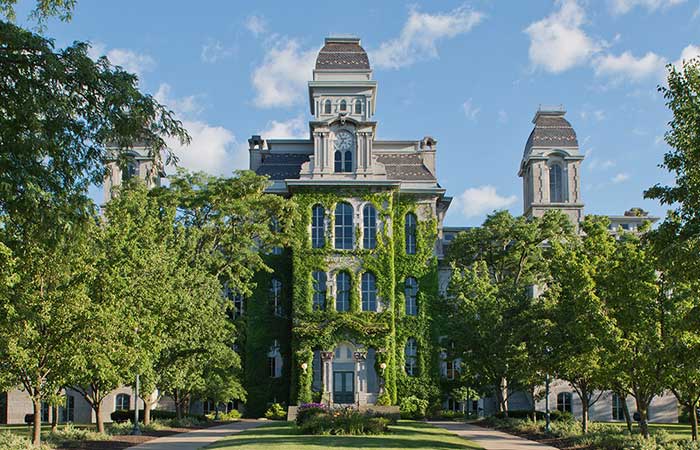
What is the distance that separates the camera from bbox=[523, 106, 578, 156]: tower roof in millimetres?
58031

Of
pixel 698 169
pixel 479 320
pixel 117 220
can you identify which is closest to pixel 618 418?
pixel 479 320

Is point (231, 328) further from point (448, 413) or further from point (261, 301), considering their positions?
point (448, 413)

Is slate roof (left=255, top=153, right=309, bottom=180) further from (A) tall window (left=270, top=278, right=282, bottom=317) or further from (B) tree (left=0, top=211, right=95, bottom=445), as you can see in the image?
(B) tree (left=0, top=211, right=95, bottom=445)

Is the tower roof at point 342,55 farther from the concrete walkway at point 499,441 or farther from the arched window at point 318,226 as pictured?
the concrete walkway at point 499,441

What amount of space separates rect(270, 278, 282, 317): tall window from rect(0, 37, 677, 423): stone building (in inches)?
2.3

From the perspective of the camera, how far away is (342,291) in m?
48.1

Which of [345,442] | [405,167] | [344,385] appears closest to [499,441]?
[345,442]

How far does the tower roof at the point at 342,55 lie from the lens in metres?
52.0

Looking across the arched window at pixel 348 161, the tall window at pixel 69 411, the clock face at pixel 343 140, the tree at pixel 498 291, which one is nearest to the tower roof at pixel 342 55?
the clock face at pixel 343 140

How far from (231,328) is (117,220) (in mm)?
16174

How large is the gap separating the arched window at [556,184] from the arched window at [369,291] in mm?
16127

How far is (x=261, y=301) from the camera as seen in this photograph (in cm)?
5056

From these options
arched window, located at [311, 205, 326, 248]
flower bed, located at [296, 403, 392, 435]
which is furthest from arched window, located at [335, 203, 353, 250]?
flower bed, located at [296, 403, 392, 435]

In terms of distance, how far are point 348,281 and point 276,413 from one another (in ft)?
26.7
